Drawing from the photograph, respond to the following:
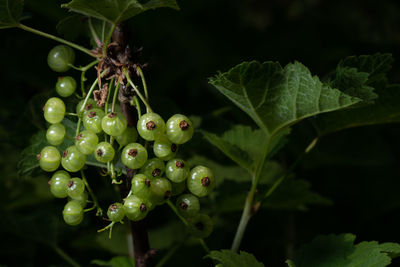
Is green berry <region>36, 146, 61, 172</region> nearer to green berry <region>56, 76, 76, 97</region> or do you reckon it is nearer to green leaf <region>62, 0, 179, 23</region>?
green berry <region>56, 76, 76, 97</region>

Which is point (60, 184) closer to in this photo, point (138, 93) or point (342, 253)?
point (138, 93)

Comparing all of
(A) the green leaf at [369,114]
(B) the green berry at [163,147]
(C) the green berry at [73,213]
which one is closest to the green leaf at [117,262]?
(C) the green berry at [73,213]

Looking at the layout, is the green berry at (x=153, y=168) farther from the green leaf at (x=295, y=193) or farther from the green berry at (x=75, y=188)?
the green leaf at (x=295, y=193)

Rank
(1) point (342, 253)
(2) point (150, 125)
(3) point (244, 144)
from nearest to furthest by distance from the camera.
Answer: (2) point (150, 125), (1) point (342, 253), (3) point (244, 144)

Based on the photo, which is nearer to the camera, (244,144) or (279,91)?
(279,91)

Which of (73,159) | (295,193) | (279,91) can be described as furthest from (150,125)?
(295,193)

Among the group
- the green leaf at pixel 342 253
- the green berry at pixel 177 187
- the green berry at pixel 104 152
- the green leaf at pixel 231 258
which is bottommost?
the green leaf at pixel 231 258

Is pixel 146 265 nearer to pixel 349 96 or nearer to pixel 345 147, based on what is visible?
pixel 349 96
